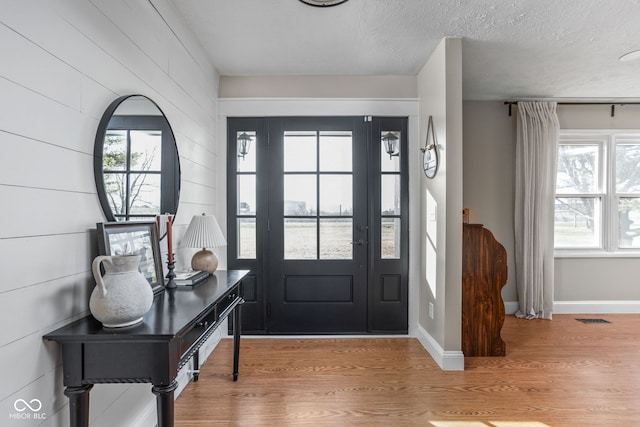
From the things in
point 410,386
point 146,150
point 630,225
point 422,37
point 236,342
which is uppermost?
point 422,37

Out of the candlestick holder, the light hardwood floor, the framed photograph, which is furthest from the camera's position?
the light hardwood floor

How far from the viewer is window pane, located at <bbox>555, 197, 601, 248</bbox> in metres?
4.28

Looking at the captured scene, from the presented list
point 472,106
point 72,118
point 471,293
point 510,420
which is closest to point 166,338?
point 72,118

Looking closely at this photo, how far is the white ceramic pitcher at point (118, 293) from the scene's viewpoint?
4.14 feet

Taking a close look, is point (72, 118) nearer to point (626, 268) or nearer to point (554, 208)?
point (554, 208)

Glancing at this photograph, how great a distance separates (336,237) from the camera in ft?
11.3

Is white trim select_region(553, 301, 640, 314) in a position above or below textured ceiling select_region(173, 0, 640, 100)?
below

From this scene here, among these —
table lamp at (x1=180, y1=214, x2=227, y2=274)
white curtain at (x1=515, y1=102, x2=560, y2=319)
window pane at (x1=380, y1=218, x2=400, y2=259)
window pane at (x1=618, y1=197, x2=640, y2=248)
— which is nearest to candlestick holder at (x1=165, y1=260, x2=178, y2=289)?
table lamp at (x1=180, y1=214, x2=227, y2=274)

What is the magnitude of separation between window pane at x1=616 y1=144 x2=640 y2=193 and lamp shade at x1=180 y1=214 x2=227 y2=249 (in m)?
4.72

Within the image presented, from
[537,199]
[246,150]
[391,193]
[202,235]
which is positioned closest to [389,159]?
[391,193]

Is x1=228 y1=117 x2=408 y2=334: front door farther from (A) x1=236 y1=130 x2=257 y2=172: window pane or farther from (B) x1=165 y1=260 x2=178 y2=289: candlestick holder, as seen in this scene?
(B) x1=165 y1=260 x2=178 y2=289: candlestick holder

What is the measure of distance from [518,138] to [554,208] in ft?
2.97

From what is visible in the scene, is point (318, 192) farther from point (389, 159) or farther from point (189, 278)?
point (189, 278)

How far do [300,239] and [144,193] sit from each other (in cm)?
177
